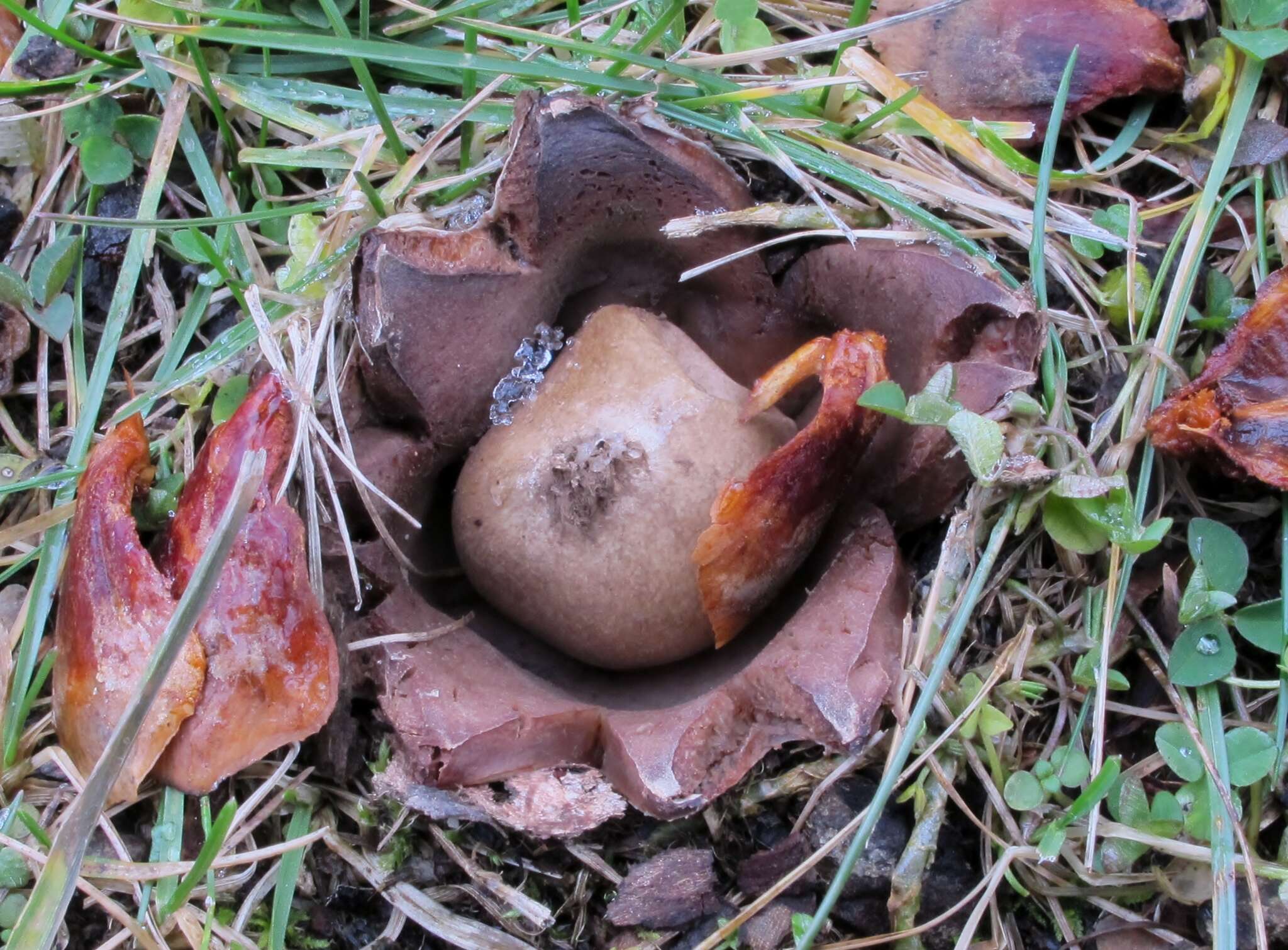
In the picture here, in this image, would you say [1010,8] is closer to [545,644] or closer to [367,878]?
[545,644]

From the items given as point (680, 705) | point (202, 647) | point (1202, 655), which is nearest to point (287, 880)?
point (202, 647)

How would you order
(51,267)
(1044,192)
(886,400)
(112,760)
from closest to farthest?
(112,760) → (886,400) → (1044,192) → (51,267)

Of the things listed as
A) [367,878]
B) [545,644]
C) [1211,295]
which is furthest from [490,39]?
[367,878]

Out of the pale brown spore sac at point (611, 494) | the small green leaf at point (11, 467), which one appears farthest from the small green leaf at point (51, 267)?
the pale brown spore sac at point (611, 494)

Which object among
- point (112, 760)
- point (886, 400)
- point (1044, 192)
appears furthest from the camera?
point (1044, 192)

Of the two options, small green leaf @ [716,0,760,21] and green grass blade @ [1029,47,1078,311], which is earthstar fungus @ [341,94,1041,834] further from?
small green leaf @ [716,0,760,21]

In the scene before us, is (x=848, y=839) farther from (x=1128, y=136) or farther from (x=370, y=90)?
(x=370, y=90)

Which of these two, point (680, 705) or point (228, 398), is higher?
point (228, 398)
